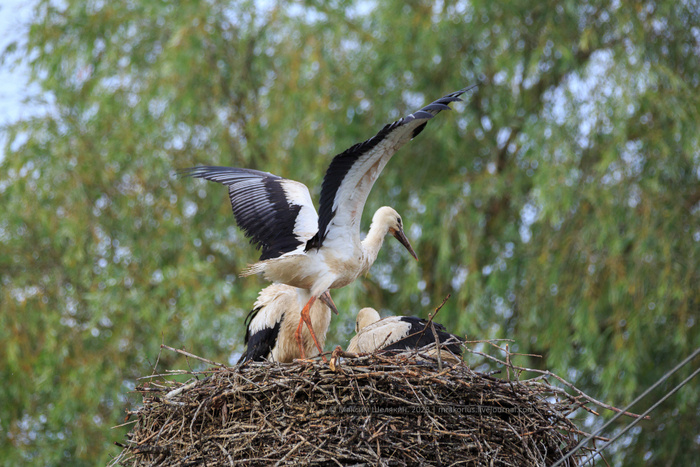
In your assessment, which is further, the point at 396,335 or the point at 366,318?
the point at 366,318

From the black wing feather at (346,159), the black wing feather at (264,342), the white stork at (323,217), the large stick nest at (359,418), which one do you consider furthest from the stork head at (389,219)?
the large stick nest at (359,418)

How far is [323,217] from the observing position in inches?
203

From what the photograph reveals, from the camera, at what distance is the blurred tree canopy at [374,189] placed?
7785 mm

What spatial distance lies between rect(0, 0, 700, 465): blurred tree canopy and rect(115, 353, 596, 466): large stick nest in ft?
9.43

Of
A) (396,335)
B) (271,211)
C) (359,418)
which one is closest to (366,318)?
(396,335)

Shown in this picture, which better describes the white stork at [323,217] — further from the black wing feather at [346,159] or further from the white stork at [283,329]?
the white stork at [283,329]

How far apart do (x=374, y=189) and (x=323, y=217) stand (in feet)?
13.0

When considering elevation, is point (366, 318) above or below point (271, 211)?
below

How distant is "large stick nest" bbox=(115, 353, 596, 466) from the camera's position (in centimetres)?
434

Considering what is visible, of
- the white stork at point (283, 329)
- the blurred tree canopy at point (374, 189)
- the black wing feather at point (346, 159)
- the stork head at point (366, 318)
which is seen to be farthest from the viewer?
the blurred tree canopy at point (374, 189)

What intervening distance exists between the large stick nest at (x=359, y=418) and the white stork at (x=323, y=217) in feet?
2.70

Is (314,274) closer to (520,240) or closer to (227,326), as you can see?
(227,326)

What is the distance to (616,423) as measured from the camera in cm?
807

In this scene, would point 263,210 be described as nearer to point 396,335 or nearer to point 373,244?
point 373,244
